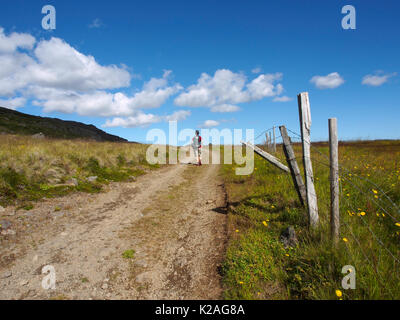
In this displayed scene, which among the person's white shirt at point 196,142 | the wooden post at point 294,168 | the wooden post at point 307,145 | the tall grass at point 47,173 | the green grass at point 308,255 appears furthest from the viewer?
the person's white shirt at point 196,142

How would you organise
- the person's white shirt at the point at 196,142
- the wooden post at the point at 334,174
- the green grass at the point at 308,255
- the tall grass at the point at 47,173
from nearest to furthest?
the green grass at the point at 308,255 → the wooden post at the point at 334,174 → the tall grass at the point at 47,173 → the person's white shirt at the point at 196,142

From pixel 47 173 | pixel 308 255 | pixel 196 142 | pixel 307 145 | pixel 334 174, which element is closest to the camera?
pixel 308 255

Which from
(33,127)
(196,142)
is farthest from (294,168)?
(33,127)

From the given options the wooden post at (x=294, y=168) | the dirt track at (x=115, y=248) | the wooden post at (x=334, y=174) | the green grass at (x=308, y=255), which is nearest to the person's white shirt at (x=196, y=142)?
the dirt track at (x=115, y=248)

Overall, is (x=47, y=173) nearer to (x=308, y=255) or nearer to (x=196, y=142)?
(x=308, y=255)

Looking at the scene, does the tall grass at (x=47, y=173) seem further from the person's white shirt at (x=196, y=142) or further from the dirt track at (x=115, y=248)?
the person's white shirt at (x=196, y=142)

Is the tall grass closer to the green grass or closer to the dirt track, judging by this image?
the dirt track

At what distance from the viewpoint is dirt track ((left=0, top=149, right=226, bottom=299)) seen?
10.7 ft

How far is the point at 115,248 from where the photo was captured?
14.5 ft

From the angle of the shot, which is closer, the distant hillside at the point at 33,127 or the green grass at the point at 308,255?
the green grass at the point at 308,255

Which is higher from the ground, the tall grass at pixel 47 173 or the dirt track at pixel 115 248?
the tall grass at pixel 47 173

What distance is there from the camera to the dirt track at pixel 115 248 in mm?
3264
